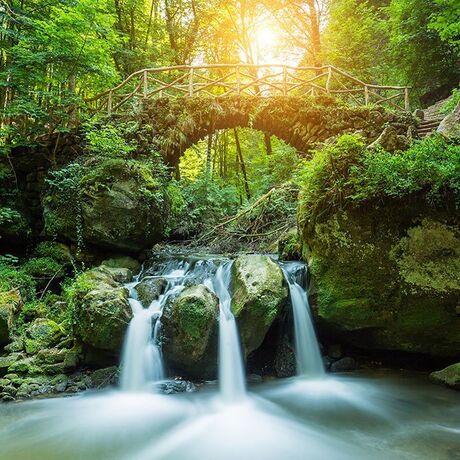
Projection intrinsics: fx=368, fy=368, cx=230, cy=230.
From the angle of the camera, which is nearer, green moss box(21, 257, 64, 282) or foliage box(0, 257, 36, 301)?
foliage box(0, 257, 36, 301)

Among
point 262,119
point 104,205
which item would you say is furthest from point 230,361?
point 262,119

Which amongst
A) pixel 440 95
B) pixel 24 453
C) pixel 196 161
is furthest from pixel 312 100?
pixel 196 161

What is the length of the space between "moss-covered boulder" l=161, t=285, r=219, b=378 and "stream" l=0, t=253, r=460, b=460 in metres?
0.19

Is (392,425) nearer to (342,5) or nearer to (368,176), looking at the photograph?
(368,176)

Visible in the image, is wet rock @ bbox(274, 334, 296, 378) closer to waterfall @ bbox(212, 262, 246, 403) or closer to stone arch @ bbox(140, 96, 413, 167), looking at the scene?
waterfall @ bbox(212, 262, 246, 403)

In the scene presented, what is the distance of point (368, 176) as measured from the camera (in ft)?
18.1

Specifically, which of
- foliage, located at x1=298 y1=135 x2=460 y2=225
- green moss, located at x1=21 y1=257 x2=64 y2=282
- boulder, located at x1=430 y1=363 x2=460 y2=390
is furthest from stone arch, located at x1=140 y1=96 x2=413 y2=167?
boulder, located at x1=430 y1=363 x2=460 y2=390

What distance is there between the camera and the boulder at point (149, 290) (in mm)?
6516

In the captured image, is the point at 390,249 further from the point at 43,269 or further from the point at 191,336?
the point at 43,269

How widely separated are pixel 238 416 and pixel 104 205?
5.24 metres

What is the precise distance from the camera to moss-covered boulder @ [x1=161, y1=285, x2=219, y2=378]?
5.30 m

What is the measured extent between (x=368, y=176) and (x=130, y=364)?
4.52 meters

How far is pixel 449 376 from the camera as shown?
4.97 meters

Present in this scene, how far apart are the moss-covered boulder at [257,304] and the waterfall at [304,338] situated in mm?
400
